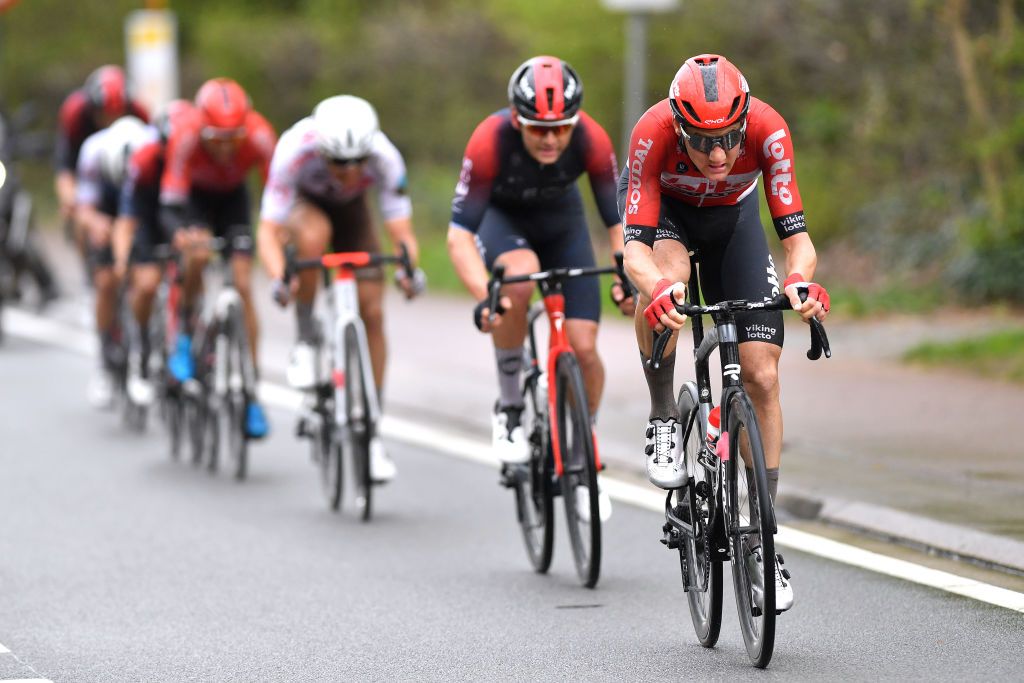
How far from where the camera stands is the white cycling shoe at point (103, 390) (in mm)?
13289

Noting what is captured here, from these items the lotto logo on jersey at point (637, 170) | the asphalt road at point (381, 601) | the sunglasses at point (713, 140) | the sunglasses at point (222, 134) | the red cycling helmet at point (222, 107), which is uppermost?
the red cycling helmet at point (222, 107)

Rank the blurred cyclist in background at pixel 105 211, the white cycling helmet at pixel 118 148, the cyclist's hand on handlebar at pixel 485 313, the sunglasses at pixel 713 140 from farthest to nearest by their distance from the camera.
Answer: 1. the blurred cyclist in background at pixel 105 211
2. the white cycling helmet at pixel 118 148
3. the cyclist's hand on handlebar at pixel 485 313
4. the sunglasses at pixel 713 140

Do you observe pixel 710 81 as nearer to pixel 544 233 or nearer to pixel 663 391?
pixel 663 391

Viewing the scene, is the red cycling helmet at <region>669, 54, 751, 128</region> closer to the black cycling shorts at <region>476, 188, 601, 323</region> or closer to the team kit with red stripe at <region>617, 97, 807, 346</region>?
the team kit with red stripe at <region>617, 97, 807, 346</region>

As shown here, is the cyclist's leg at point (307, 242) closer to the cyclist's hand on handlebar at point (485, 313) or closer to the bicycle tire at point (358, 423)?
the bicycle tire at point (358, 423)

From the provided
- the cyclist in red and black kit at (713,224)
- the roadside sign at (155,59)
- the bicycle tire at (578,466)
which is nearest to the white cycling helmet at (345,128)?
the bicycle tire at (578,466)

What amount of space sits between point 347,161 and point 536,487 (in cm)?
203

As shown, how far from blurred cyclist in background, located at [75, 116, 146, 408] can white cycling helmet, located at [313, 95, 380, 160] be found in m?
3.97

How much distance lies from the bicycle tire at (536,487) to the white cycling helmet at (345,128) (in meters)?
1.64

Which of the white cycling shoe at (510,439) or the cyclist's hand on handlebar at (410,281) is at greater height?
the cyclist's hand on handlebar at (410,281)

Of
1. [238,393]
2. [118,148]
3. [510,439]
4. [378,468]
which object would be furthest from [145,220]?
[510,439]

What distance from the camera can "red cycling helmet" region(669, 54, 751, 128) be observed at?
5.95 meters

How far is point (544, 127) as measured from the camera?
761 cm

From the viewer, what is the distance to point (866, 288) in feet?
56.4
